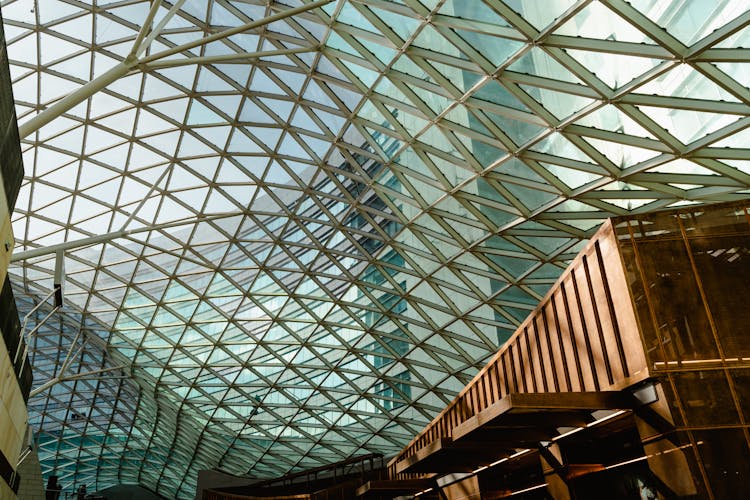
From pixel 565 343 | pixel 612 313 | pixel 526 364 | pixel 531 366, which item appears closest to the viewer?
pixel 612 313

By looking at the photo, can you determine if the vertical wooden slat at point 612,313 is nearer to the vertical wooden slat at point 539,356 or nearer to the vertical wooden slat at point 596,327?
the vertical wooden slat at point 596,327

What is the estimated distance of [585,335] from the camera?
13.1 m

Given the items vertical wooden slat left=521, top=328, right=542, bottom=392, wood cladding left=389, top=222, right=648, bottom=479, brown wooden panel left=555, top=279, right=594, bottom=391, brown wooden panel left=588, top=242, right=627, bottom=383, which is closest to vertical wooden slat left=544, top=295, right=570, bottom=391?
wood cladding left=389, top=222, right=648, bottom=479

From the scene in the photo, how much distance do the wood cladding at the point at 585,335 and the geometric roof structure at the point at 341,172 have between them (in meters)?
6.68

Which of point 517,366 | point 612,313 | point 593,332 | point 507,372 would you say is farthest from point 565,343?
point 507,372

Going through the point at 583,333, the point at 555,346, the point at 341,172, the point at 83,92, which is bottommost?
the point at 583,333

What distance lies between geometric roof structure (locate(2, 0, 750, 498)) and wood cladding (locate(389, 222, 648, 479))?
668cm

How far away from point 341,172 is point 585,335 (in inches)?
760

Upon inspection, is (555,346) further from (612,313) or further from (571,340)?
(612,313)

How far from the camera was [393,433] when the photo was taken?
1786 inches

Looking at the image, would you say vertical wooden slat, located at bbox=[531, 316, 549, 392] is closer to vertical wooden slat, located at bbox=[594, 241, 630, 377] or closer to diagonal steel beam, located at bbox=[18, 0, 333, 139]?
vertical wooden slat, located at bbox=[594, 241, 630, 377]

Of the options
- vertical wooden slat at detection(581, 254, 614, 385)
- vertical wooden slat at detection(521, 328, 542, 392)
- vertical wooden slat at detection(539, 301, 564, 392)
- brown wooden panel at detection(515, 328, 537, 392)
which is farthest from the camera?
brown wooden panel at detection(515, 328, 537, 392)

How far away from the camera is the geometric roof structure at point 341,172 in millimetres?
17719

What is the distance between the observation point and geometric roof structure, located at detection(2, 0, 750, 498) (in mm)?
17719
